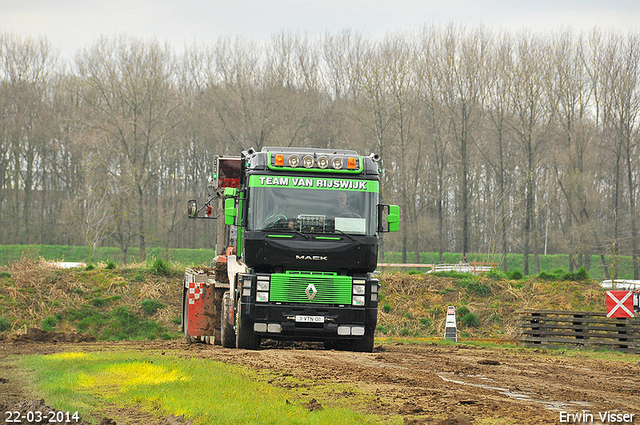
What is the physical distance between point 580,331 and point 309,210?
1177cm

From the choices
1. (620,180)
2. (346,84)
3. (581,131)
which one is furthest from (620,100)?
(346,84)

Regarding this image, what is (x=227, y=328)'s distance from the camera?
1552cm

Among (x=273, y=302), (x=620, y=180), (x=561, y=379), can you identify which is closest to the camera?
(x=561, y=379)

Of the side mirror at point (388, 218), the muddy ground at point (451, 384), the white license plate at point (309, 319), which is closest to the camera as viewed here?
the muddy ground at point (451, 384)

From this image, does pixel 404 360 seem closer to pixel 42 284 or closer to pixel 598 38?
pixel 42 284

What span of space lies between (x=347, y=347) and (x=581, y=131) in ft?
151

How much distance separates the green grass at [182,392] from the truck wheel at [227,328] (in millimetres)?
2573

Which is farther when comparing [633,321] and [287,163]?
[633,321]

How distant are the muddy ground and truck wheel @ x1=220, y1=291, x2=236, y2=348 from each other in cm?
122

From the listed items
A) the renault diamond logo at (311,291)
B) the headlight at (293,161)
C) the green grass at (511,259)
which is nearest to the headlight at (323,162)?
the headlight at (293,161)

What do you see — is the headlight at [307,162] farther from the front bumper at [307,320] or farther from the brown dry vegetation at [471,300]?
the brown dry vegetation at [471,300]

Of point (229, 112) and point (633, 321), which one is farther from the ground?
point (229, 112)

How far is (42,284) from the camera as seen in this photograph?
85.0 feet

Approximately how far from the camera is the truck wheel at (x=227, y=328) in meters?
15.3
